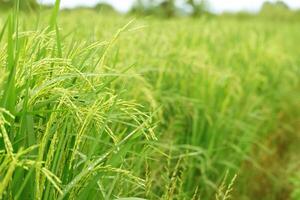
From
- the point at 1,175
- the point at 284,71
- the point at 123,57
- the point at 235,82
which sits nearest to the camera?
the point at 1,175

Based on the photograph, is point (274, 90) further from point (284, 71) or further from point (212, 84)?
point (212, 84)

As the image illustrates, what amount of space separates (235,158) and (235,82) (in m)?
0.49

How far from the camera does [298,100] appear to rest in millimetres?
4824

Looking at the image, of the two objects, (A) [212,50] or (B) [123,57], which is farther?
(A) [212,50]

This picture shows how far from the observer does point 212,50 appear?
4.31 m

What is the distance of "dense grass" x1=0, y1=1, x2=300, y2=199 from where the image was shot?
52.1 inches

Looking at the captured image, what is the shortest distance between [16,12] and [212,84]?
5.91 ft

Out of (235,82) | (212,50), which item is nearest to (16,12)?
(235,82)

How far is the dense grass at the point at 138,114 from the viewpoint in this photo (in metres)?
1.32

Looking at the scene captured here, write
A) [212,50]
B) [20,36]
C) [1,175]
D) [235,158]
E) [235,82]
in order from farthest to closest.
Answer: [212,50] → [235,82] → [235,158] → [20,36] → [1,175]

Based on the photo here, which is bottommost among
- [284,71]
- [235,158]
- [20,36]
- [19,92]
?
[235,158]

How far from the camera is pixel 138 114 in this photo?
5.79 feet

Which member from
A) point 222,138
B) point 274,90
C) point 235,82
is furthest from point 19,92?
point 274,90

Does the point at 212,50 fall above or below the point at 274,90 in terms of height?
above
